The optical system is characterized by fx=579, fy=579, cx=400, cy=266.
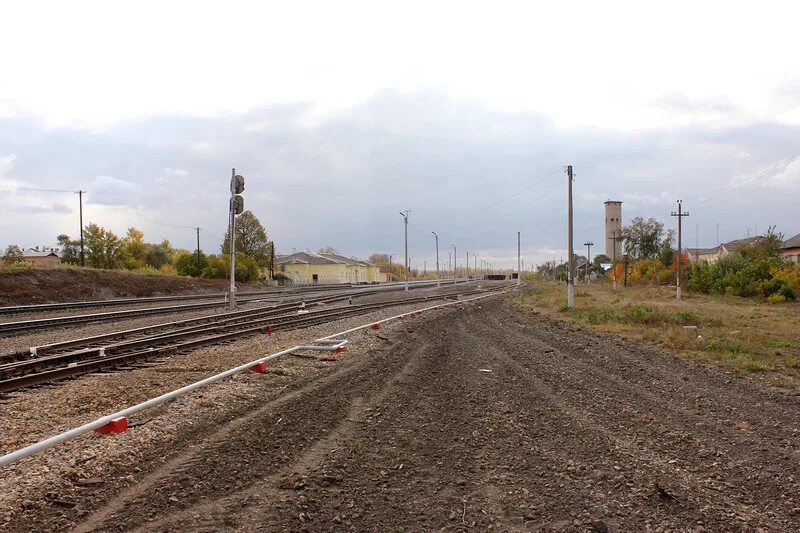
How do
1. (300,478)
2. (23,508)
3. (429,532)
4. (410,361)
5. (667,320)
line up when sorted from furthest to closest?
(667,320), (410,361), (300,478), (23,508), (429,532)

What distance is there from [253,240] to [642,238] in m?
65.0

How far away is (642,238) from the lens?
9938 centimetres

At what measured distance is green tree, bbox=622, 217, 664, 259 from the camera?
98562 millimetres

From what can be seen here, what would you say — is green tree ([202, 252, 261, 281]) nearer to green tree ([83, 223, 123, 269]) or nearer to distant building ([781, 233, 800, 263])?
green tree ([83, 223, 123, 269])

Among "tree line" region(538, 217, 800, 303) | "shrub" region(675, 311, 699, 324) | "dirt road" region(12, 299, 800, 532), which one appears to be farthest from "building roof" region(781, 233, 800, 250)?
"dirt road" region(12, 299, 800, 532)

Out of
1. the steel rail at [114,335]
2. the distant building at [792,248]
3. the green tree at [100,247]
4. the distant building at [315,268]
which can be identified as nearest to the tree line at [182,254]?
the green tree at [100,247]

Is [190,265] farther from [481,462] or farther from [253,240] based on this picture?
[481,462]

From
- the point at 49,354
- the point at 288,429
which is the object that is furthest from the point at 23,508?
the point at 49,354

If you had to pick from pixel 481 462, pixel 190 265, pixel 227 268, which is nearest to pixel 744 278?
pixel 481 462

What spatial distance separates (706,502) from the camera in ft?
15.6

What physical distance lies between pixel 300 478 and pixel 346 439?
135cm

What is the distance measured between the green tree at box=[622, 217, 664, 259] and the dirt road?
95387mm

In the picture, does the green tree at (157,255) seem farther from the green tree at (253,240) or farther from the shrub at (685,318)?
the shrub at (685,318)

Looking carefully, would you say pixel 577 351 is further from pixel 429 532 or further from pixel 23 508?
pixel 23 508
